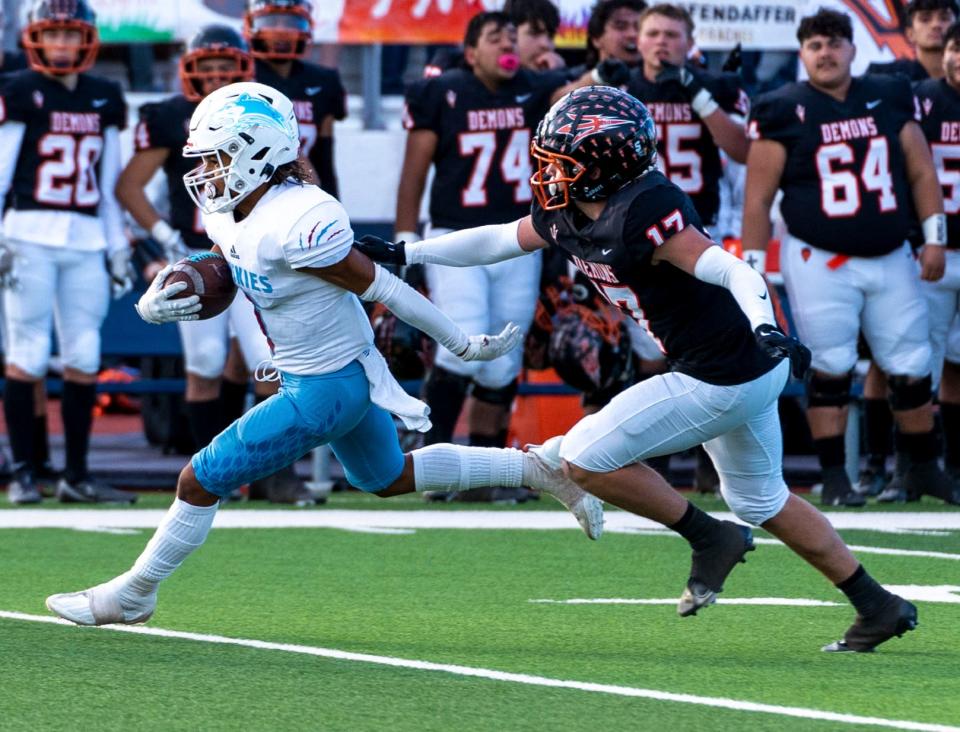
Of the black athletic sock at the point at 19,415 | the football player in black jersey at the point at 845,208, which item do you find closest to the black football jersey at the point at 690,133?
the football player in black jersey at the point at 845,208

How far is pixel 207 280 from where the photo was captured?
4645mm

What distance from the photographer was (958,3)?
818 cm

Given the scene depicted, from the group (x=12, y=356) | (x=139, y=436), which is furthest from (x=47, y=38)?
(x=139, y=436)

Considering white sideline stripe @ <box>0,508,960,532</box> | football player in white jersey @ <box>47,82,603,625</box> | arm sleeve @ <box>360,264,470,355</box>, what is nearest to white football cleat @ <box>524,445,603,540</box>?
football player in white jersey @ <box>47,82,603,625</box>

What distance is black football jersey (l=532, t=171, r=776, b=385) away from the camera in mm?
4270

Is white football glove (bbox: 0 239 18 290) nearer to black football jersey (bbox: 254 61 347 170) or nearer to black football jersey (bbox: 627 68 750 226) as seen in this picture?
black football jersey (bbox: 254 61 347 170)

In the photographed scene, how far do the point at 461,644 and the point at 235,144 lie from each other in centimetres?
130

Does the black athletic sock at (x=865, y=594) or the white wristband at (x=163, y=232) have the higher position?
the white wristband at (x=163, y=232)

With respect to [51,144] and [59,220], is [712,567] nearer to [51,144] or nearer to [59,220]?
[59,220]

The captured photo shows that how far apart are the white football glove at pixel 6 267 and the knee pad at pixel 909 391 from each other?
11.3 ft

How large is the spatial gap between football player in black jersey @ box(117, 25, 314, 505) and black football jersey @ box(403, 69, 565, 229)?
0.76 metres

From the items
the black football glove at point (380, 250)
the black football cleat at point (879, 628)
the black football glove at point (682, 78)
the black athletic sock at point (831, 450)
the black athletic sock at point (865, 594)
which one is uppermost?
the black football glove at point (682, 78)

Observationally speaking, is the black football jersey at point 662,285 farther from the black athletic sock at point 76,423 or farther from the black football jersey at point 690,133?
the black athletic sock at point 76,423

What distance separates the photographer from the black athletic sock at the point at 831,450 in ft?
24.2
